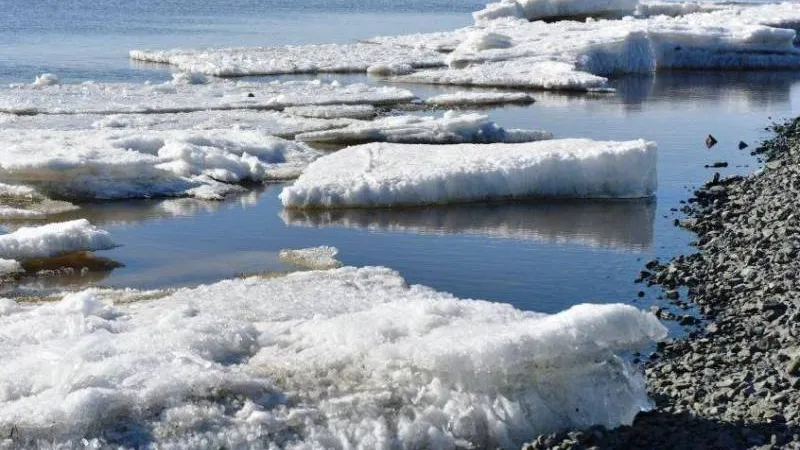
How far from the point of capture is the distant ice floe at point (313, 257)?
1244cm

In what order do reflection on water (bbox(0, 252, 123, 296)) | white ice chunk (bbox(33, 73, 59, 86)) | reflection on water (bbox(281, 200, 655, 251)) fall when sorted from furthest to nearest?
white ice chunk (bbox(33, 73, 59, 86)) → reflection on water (bbox(281, 200, 655, 251)) → reflection on water (bbox(0, 252, 123, 296))

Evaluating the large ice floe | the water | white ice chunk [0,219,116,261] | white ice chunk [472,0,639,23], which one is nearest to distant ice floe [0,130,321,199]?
the water

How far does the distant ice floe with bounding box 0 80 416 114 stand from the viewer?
961 inches

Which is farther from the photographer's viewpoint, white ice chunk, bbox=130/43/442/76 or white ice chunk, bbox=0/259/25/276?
white ice chunk, bbox=130/43/442/76

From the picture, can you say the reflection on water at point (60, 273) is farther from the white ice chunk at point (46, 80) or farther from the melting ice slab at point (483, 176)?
the white ice chunk at point (46, 80)

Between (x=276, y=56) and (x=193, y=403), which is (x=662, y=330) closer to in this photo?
(x=193, y=403)

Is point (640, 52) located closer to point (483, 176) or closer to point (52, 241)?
point (483, 176)

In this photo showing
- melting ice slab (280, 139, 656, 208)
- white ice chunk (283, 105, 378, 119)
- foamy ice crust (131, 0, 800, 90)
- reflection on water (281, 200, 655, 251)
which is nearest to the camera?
reflection on water (281, 200, 655, 251)

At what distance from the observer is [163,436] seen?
23.2 feet

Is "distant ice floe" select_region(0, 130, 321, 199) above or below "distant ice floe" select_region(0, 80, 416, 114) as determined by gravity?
below

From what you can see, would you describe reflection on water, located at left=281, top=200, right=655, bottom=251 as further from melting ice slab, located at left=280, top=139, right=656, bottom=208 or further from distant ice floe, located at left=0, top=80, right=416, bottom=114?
distant ice floe, located at left=0, top=80, right=416, bottom=114

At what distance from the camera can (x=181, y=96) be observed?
2648 cm

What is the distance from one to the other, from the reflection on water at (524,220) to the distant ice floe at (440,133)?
4236mm

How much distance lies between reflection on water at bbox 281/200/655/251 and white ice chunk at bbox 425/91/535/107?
1039 centimetres
